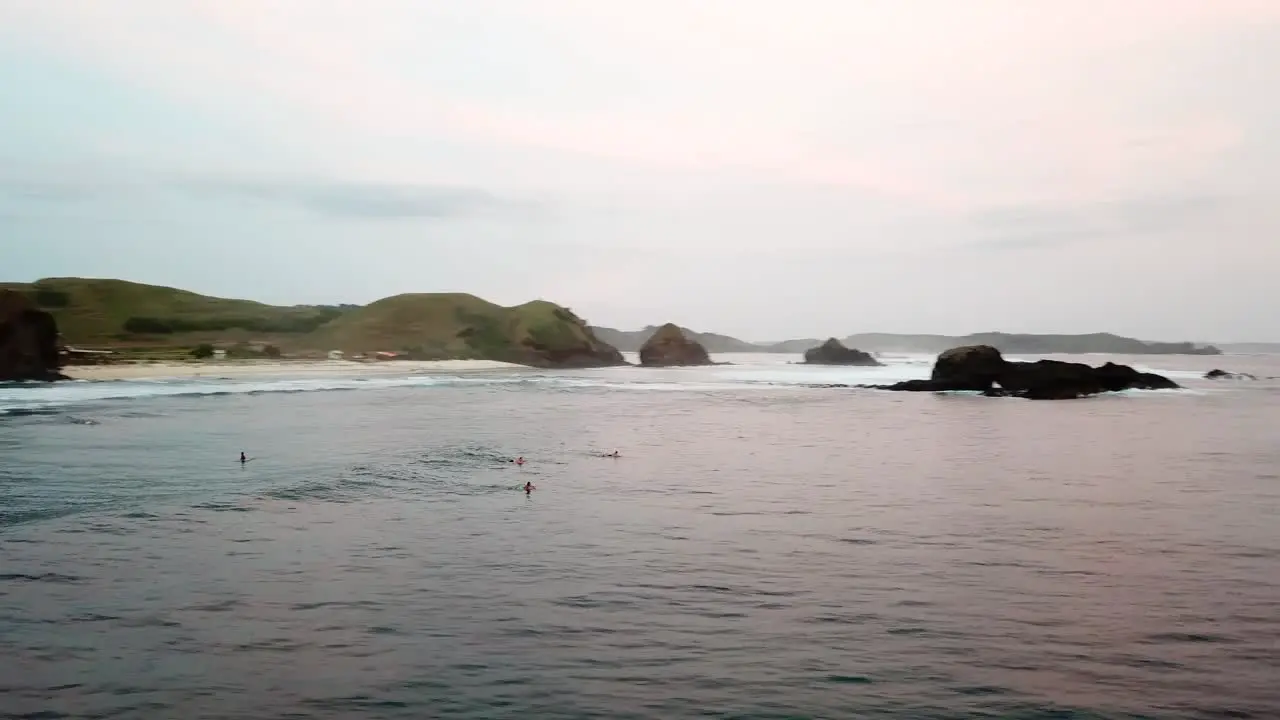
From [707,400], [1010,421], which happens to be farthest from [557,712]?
[707,400]

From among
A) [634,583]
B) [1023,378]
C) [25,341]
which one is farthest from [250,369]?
[634,583]

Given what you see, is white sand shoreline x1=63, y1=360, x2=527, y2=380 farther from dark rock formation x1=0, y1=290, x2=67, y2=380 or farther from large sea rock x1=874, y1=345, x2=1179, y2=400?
large sea rock x1=874, y1=345, x2=1179, y2=400

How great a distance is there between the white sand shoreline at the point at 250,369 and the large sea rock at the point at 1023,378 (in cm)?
8281

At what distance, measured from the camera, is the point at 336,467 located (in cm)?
3494

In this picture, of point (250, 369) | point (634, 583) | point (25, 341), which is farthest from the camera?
point (250, 369)

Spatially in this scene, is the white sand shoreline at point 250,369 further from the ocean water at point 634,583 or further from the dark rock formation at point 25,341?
the ocean water at point 634,583

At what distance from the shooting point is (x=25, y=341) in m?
91.4

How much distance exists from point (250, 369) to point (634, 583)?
12733 cm

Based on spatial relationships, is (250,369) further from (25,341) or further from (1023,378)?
(1023,378)

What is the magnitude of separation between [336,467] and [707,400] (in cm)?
5334

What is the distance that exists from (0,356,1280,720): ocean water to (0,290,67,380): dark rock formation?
6034cm

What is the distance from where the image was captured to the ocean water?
12.0 m

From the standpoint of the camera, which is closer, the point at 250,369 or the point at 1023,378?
the point at 1023,378

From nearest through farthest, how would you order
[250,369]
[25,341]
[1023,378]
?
[25,341]
[1023,378]
[250,369]
